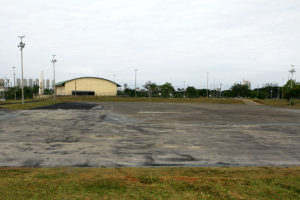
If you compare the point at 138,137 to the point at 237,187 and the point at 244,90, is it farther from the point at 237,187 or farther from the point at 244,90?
the point at 244,90

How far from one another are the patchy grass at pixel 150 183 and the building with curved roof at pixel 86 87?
100965mm

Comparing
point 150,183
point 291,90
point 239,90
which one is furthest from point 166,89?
point 150,183

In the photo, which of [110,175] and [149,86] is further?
[149,86]

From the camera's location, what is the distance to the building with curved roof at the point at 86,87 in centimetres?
10500

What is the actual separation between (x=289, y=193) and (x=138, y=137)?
844 cm

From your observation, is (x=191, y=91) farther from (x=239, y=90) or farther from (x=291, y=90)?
(x=291, y=90)

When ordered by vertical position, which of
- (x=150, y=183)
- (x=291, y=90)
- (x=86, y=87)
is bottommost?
(x=150, y=183)

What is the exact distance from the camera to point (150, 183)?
18.3 ft

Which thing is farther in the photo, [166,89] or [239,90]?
[239,90]

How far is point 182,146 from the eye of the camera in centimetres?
1047

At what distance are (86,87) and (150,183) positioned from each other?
344 feet

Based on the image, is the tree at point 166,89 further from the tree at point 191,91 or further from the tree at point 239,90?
the tree at point 239,90

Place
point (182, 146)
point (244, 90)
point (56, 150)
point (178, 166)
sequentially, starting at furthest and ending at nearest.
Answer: point (244, 90) → point (182, 146) → point (56, 150) → point (178, 166)

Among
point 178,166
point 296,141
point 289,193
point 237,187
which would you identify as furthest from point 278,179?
point 296,141
